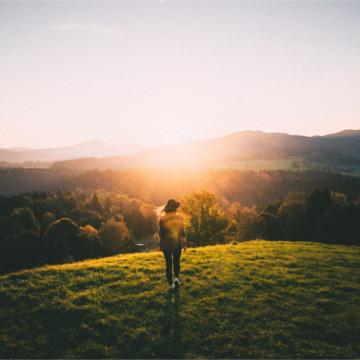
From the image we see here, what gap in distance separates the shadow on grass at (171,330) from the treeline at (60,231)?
4242cm

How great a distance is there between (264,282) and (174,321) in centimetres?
580

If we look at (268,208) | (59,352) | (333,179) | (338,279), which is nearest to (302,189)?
(333,179)

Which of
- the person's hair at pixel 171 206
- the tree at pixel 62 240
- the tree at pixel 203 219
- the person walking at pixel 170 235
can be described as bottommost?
the tree at pixel 62 240

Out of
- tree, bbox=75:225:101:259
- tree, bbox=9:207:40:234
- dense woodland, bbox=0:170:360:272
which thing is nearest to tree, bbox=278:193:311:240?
dense woodland, bbox=0:170:360:272

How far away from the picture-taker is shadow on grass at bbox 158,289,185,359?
8781 millimetres

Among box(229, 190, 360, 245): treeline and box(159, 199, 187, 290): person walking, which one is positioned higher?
box(159, 199, 187, 290): person walking

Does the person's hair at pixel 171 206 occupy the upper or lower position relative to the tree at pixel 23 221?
upper

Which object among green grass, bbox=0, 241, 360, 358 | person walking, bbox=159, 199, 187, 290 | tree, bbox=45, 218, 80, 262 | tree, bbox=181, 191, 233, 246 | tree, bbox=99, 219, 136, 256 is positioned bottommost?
tree, bbox=99, 219, 136, 256

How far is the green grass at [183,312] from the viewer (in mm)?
8961

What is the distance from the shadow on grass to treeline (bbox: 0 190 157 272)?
42.4 m

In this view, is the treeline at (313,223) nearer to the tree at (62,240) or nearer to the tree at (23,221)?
the tree at (62,240)

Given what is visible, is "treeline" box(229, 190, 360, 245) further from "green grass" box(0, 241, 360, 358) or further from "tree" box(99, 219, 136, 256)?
"green grass" box(0, 241, 360, 358)

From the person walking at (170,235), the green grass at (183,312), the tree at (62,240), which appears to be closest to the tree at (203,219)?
the tree at (62,240)

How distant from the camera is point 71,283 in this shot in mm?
13398
